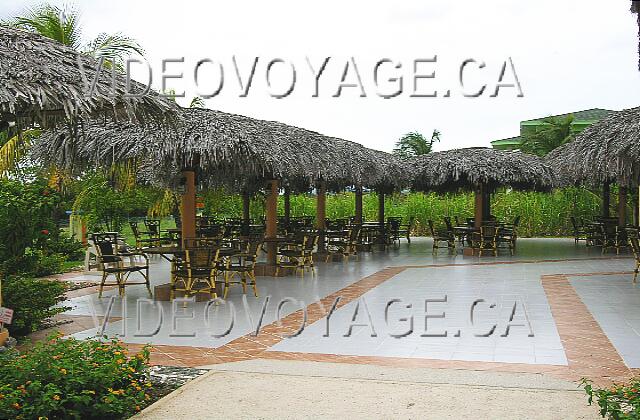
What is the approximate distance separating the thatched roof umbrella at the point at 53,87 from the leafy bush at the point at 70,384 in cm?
195

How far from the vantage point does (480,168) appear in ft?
54.2

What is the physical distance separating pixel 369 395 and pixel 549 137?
25595mm

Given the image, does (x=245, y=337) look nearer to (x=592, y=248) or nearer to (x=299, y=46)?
(x=299, y=46)

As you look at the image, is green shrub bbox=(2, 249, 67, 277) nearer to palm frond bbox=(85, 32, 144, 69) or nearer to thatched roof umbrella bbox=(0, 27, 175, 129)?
thatched roof umbrella bbox=(0, 27, 175, 129)

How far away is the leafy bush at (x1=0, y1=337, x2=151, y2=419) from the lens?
394cm

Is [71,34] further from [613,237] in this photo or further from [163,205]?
[613,237]

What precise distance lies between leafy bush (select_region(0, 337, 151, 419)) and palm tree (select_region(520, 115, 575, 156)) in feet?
84.5

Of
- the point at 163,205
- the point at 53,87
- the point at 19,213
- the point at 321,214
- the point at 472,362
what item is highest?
the point at 53,87

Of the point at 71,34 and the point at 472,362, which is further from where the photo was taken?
the point at 71,34

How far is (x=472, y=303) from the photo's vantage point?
9.01 meters

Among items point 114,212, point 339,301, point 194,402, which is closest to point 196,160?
point 339,301

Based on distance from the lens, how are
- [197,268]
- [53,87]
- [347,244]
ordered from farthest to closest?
[347,244]
[197,268]
[53,87]

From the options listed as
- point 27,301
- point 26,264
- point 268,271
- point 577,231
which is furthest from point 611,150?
point 26,264

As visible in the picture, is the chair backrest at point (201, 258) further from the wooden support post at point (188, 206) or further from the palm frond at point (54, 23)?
the palm frond at point (54, 23)
